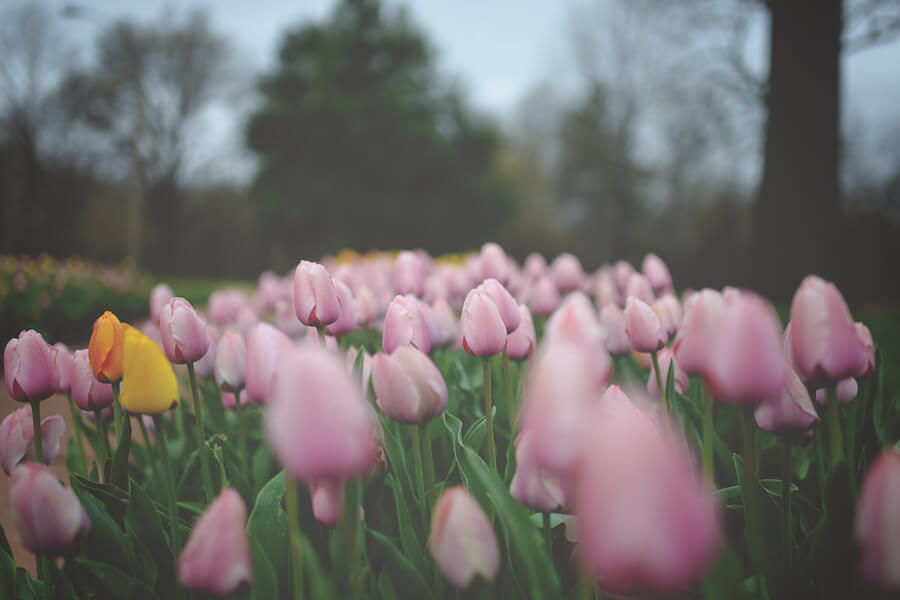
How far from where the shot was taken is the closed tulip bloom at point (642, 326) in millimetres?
1284

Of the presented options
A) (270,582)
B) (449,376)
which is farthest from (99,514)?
(449,376)

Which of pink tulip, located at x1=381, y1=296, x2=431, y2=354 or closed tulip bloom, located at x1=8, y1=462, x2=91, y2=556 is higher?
pink tulip, located at x1=381, y1=296, x2=431, y2=354

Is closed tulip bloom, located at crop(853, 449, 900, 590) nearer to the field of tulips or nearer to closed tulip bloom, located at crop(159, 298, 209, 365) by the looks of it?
the field of tulips

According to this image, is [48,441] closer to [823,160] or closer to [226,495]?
[226,495]

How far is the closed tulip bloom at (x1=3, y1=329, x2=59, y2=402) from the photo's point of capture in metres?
1.09

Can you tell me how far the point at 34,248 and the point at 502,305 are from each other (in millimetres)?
19126

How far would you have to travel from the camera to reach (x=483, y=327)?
109 centimetres

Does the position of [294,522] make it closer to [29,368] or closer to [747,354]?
[747,354]

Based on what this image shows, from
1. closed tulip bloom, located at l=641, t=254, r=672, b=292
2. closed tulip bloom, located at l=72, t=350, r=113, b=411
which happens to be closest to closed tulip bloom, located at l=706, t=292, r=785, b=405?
closed tulip bloom, located at l=72, t=350, r=113, b=411

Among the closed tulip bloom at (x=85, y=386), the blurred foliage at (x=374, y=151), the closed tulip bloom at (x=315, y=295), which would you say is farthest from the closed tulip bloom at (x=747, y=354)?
the blurred foliage at (x=374, y=151)

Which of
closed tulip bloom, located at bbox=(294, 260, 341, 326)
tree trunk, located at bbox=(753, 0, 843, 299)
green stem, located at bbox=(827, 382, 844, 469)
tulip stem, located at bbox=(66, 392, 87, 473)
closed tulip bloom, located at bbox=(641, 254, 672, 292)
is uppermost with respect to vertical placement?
tree trunk, located at bbox=(753, 0, 843, 299)

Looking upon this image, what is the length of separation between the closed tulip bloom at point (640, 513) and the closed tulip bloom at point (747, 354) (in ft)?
0.63

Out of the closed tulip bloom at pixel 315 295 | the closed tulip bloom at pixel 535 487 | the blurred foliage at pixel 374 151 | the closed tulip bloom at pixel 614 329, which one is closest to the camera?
the closed tulip bloom at pixel 535 487

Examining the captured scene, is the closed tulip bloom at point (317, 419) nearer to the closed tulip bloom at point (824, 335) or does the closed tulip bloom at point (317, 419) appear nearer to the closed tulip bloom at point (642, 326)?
the closed tulip bloom at point (824, 335)
